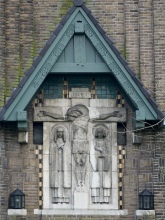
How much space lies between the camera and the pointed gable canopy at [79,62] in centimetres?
2916

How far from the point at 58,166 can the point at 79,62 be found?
239 centimetres

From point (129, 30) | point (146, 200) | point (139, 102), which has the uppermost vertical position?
point (129, 30)

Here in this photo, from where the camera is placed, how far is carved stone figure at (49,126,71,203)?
29344 millimetres

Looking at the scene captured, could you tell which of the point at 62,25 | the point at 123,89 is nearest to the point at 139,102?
the point at 123,89

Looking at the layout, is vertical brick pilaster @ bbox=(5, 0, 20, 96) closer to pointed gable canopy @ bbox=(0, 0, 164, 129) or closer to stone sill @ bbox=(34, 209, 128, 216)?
pointed gable canopy @ bbox=(0, 0, 164, 129)

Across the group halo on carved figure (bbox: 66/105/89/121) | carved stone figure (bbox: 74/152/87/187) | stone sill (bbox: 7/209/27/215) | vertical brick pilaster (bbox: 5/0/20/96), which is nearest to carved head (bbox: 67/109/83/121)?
halo on carved figure (bbox: 66/105/89/121)

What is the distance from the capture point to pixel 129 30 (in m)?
30.1

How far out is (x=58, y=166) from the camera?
2945 centimetres

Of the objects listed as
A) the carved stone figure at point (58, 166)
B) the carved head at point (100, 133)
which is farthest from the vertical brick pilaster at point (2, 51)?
the carved head at point (100, 133)

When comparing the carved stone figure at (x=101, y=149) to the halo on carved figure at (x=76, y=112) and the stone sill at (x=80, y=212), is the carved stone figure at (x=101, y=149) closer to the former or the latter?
the halo on carved figure at (x=76, y=112)

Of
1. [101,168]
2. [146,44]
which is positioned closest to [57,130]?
[101,168]

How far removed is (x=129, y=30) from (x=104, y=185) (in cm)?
366

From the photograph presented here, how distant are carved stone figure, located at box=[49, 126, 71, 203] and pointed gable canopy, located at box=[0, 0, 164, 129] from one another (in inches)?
41.0

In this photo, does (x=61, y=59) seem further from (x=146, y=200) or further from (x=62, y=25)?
(x=146, y=200)
